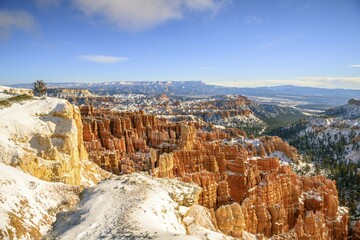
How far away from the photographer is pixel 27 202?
50.2ft

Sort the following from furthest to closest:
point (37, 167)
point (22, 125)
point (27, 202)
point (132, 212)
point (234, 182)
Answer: point (234, 182) < point (22, 125) < point (37, 167) < point (27, 202) < point (132, 212)

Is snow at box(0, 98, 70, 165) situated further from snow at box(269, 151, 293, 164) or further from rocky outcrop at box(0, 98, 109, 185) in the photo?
snow at box(269, 151, 293, 164)

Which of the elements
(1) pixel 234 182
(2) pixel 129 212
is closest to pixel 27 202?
(2) pixel 129 212

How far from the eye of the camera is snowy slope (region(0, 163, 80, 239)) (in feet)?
43.0

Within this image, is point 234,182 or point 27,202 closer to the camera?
point 27,202

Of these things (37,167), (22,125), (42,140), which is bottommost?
(37,167)

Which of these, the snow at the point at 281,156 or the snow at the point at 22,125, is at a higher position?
the snow at the point at 22,125

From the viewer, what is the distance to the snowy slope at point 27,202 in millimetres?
13117

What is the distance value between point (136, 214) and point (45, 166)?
10.6 m

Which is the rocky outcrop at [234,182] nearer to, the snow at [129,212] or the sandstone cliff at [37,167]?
the snow at [129,212]

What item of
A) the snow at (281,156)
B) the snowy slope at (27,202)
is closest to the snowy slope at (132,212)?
the snowy slope at (27,202)

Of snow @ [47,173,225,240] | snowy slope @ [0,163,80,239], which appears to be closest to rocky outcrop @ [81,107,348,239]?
snow @ [47,173,225,240]

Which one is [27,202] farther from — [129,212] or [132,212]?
[132,212]

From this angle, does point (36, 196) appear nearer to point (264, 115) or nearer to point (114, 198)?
point (114, 198)
